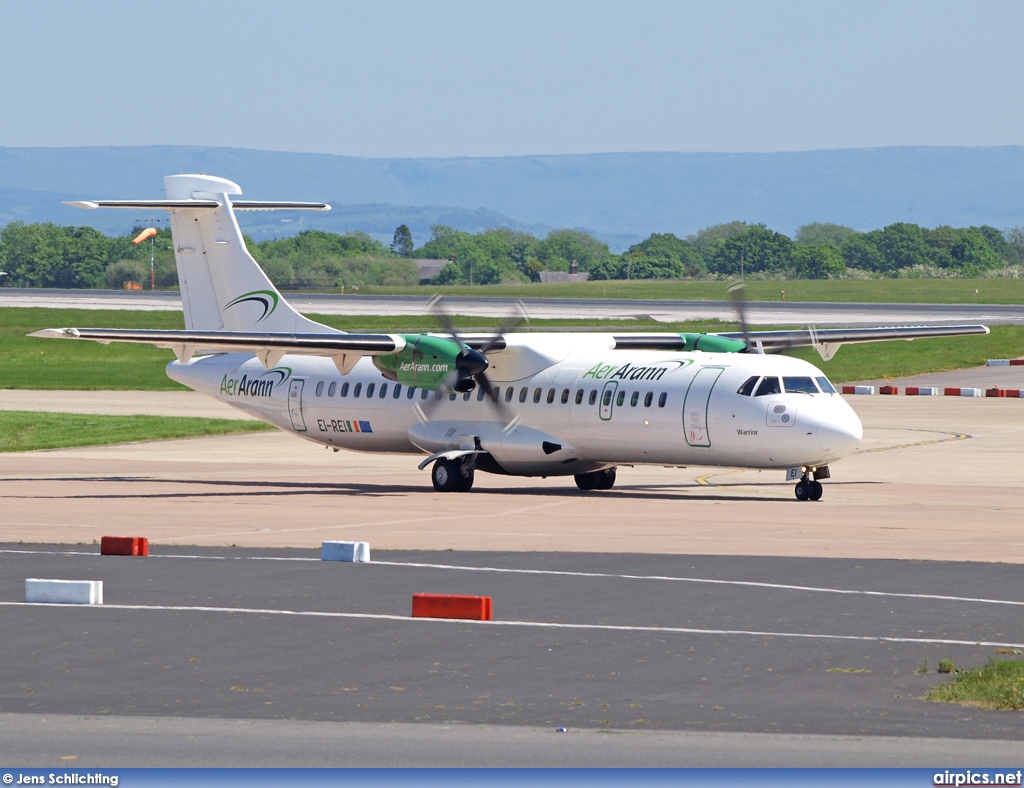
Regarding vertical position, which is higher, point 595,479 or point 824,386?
point 824,386

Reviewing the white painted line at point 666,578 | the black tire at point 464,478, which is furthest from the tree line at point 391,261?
the white painted line at point 666,578

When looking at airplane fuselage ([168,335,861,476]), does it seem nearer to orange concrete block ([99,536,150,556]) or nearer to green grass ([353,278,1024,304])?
orange concrete block ([99,536,150,556])

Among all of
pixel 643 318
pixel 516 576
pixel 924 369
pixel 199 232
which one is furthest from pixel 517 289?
pixel 516 576

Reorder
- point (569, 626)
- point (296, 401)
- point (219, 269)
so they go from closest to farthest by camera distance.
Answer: point (569, 626)
point (296, 401)
point (219, 269)

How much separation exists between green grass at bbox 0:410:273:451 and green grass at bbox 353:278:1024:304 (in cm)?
7423

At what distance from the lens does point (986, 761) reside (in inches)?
375

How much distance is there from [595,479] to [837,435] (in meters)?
6.44

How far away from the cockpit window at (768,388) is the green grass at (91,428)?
2250cm

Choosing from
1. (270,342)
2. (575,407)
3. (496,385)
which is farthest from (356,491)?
(575,407)

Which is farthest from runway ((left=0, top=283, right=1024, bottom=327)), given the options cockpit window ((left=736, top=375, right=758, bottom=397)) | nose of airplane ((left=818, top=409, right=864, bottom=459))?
nose of airplane ((left=818, top=409, right=864, bottom=459))

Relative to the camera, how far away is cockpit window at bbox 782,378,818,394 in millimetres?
28328

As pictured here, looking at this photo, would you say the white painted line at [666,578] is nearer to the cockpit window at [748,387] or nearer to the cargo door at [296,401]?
the cockpit window at [748,387]

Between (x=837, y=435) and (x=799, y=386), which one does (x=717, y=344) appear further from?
(x=837, y=435)

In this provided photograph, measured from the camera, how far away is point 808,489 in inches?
1135
